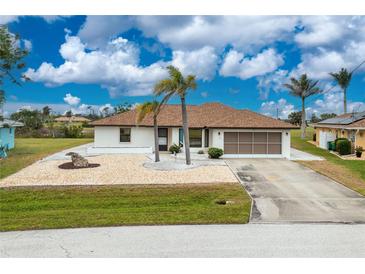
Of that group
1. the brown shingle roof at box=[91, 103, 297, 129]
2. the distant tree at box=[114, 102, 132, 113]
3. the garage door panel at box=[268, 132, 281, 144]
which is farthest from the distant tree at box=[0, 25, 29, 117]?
the distant tree at box=[114, 102, 132, 113]

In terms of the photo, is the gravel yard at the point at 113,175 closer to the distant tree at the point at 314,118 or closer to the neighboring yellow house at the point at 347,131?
the neighboring yellow house at the point at 347,131

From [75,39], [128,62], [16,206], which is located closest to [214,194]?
[16,206]

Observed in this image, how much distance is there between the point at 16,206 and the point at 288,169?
1255 cm

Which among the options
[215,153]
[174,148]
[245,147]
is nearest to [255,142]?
[245,147]

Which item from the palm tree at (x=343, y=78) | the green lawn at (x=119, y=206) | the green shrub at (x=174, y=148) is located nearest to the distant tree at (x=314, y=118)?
the palm tree at (x=343, y=78)

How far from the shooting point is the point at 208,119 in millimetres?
22656

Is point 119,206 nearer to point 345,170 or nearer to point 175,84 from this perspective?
point 175,84

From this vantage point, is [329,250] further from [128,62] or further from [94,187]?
[128,62]

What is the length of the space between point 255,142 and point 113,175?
1073cm

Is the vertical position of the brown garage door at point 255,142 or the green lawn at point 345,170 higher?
the brown garage door at point 255,142

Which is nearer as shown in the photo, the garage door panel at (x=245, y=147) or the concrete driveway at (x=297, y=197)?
the concrete driveway at (x=297, y=197)

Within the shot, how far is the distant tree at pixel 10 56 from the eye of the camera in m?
11.2

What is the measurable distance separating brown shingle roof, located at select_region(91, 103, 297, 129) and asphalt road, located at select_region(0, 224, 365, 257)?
43.9 ft

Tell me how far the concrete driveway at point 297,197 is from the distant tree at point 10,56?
1046cm
